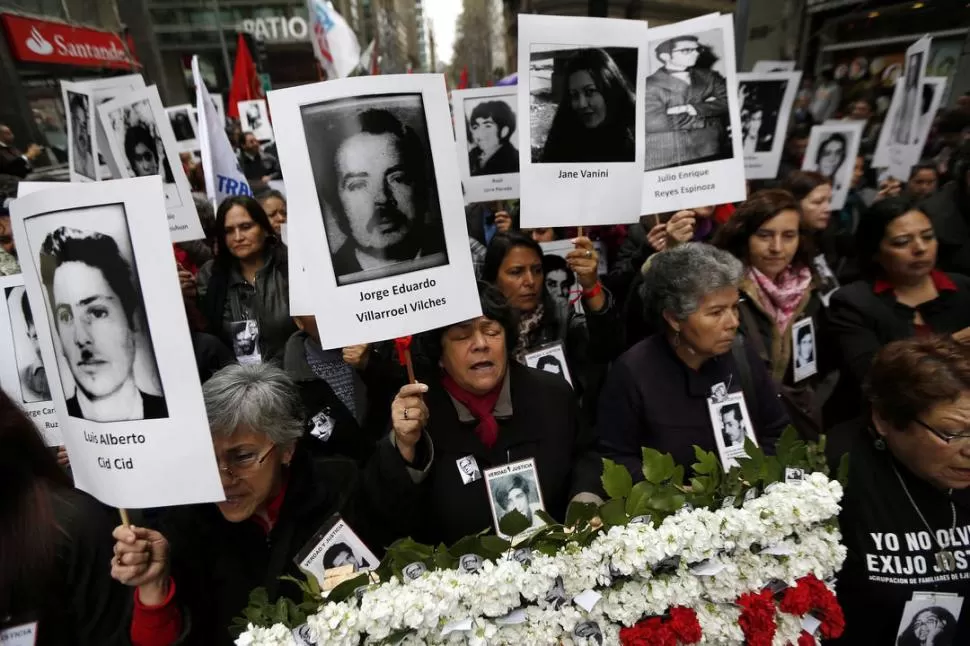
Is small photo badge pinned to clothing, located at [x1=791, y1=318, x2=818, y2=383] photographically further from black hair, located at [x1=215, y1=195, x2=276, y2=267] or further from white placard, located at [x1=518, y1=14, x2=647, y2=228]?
black hair, located at [x1=215, y1=195, x2=276, y2=267]

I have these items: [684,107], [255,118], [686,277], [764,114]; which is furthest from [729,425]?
[255,118]

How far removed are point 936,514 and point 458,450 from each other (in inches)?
62.3

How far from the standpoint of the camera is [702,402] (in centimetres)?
234

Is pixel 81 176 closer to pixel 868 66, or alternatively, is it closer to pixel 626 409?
pixel 626 409

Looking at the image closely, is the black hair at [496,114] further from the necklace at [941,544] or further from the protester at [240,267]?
the necklace at [941,544]

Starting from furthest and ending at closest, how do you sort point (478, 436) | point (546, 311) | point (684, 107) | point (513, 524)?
point (546, 311)
point (684, 107)
point (478, 436)
point (513, 524)

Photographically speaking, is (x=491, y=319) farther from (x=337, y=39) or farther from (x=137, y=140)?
(x=337, y=39)

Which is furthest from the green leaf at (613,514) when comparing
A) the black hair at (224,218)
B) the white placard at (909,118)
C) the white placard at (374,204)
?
the white placard at (909,118)

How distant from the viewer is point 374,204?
1562 mm

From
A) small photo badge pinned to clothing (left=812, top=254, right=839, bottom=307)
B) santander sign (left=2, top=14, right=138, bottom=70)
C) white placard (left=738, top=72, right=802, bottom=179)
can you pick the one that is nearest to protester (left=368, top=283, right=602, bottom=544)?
small photo badge pinned to clothing (left=812, top=254, right=839, bottom=307)

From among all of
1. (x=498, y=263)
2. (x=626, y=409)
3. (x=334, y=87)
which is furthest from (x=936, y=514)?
(x=334, y=87)

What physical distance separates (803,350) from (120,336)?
10.1ft

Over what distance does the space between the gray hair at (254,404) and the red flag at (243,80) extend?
7214 millimetres

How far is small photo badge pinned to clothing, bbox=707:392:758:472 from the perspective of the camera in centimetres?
229
